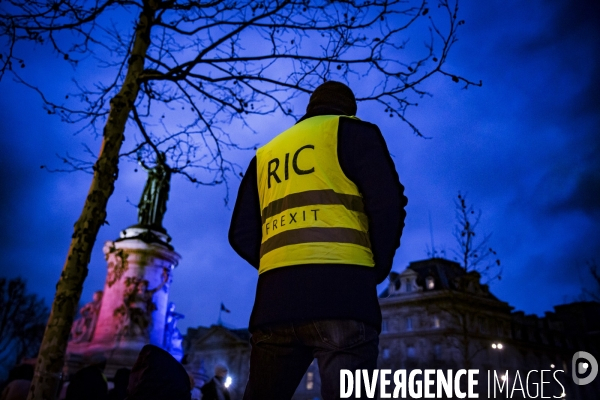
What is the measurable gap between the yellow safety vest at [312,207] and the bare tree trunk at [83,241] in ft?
13.6

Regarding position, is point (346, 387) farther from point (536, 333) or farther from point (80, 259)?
point (536, 333)

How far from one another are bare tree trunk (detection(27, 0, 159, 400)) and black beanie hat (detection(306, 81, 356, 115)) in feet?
14.1

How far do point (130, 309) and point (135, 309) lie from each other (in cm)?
16

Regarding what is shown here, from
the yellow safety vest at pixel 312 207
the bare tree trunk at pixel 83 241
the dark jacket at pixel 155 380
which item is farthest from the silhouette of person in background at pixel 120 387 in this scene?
the yellow safety vest at pixel 312 207

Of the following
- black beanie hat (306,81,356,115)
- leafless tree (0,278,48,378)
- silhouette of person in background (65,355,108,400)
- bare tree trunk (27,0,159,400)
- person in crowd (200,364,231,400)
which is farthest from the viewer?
leafless tree (0,278,48,378)

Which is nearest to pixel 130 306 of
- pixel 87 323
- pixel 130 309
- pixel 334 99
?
pixel 130 309

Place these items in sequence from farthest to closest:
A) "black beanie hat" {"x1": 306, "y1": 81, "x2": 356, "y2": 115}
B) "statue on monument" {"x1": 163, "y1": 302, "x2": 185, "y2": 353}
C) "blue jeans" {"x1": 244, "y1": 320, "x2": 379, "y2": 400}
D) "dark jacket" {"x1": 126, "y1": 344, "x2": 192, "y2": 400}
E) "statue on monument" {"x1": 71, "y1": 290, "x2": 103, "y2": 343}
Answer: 1. "statue on monument" {"x1": 163, "y1": 302, "x2": 185, "y2": 353}
2. "statue on monument" {"x1": 71, "y1": 290, "x2": 103, "y2": 343}
3. "dark jacket" {"x1": 126, "y1": 344, "x2": 192, "y2": 400}
4. "black beanie hat" {"x1": 306, "y1": 81, "x2": 356, "y2": 115}
5. "blue jeans" {"x1": 244, "y1": 320, "x2": 379, "y2": 400}

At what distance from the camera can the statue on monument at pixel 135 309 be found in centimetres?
1449

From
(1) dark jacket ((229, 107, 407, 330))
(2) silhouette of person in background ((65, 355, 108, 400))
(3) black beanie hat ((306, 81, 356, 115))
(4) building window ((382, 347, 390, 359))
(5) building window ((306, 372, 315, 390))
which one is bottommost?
(2) silhouette of person in background ((65, 355, 108, 400))

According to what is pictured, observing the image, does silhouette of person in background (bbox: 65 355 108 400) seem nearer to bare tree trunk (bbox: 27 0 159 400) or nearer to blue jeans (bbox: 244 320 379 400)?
bare tree trunk (bbox: 27 0 159 400)

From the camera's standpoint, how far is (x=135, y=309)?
14672mm

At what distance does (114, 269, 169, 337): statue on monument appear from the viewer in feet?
47.5

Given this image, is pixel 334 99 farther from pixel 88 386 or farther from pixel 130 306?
pixel 130 306

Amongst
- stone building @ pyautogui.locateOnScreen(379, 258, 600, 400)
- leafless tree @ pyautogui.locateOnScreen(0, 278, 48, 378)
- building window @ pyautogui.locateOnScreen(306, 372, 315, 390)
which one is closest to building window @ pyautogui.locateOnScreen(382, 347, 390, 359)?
stone building @ pyautogui.locateOnScreen(379, 258, 600, 400)
